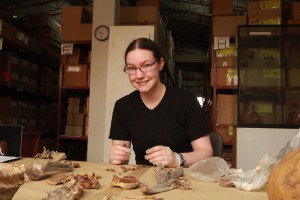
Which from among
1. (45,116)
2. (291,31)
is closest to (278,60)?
(291,31)

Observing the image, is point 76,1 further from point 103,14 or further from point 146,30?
point 146,30

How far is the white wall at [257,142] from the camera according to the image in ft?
11.3

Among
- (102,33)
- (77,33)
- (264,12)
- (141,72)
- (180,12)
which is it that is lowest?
(141,72)

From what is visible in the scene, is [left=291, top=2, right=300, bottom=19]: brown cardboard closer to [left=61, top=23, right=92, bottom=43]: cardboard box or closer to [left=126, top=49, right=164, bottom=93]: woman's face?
[left=61, top=23, right=92, bottom=43]: cardboard box

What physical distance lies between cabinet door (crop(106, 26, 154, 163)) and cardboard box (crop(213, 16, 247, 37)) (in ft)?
3.83

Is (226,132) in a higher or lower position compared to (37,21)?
lower

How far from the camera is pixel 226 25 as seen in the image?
4504 mm

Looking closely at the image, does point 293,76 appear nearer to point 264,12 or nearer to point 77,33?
point 264,12

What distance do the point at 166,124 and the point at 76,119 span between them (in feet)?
10.0

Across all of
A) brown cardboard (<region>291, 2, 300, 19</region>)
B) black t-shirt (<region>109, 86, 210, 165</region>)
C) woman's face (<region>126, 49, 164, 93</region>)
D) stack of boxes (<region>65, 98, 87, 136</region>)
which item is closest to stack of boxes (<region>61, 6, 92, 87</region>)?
stack of boxes (<region>65, 98, 87, 136</region>)

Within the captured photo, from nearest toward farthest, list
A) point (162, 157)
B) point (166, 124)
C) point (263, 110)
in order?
point (162, 157), point (166, 124), point (263, 110)

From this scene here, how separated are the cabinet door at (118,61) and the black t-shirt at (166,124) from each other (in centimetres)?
178

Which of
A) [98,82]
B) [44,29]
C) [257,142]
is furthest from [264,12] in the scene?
[44,29]

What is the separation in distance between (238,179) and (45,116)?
5.44 metres
